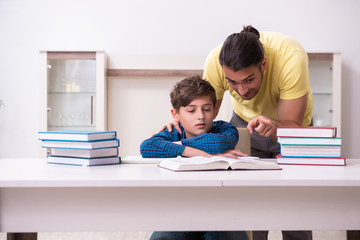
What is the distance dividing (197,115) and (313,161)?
1.65 feet

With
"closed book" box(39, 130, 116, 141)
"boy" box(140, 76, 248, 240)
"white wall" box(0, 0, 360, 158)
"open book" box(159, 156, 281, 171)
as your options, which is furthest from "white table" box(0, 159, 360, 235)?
"white wall" box(0, 0, 360, 158)

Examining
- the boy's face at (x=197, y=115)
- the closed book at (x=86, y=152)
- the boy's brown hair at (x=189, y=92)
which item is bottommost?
the closed book at (x=86, y=152)

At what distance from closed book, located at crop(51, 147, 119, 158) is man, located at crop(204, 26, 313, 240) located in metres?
0.49

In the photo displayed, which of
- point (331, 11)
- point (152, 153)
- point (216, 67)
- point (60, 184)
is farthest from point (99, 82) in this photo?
point (60, 184)

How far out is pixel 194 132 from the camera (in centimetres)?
159

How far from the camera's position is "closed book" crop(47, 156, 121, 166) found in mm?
1214

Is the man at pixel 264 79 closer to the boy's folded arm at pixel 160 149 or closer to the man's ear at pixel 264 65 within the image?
the man's ear at pixel 264 65

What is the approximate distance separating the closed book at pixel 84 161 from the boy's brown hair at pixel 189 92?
1.45 feet

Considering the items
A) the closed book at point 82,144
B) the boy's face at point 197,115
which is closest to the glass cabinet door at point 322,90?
the boy's face at point 197,115

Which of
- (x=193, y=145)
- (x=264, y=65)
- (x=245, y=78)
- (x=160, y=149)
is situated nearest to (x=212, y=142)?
(x=193, y=145)

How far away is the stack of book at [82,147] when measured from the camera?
3.94 ft

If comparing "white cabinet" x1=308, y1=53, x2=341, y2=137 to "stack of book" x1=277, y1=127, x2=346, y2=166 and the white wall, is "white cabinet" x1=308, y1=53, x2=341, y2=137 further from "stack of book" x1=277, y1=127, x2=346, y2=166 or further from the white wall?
"stack of book" x1=277, y1=127, x2=346, y2=166

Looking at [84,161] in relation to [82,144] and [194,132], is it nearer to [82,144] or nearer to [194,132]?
[82,144]

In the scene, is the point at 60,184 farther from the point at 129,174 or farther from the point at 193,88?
the point at 193,88
